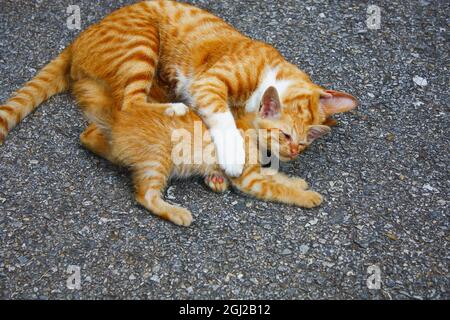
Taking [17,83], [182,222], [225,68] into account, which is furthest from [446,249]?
[17,83]

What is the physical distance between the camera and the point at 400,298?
2.87 metres

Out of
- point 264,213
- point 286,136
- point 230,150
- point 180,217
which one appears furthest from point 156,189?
point 286,136

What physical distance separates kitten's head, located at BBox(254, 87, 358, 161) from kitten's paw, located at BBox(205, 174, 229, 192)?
37cm

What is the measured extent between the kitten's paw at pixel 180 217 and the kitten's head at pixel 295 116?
76cm

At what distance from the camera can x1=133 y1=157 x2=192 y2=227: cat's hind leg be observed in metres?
3.20

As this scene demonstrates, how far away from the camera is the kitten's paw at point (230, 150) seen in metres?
3.41

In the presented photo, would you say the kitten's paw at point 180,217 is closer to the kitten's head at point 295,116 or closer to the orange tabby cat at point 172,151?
the orange tabby cat at point 172,151

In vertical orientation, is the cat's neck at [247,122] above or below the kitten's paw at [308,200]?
above

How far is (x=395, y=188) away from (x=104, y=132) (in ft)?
6.25

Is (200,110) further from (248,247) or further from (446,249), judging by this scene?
(446,249)
